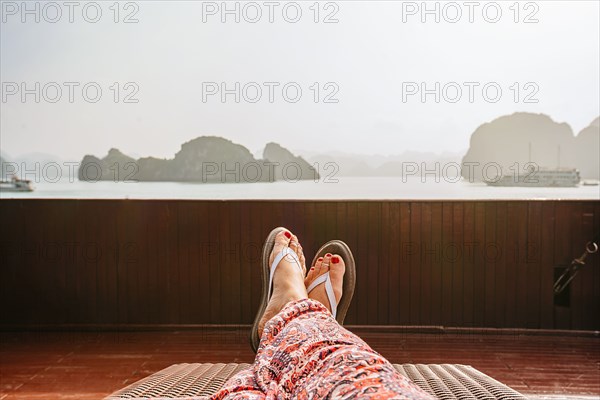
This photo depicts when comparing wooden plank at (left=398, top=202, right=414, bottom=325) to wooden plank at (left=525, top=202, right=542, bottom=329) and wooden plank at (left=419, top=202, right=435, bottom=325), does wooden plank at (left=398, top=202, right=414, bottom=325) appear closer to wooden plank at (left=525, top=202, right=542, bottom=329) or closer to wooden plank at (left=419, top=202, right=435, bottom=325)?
wooden plank at (left=419, top=202, right=435, bottom=325)

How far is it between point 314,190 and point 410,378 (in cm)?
205

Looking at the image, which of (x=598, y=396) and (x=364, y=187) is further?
(x=364, y=187)

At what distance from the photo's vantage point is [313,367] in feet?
2.95

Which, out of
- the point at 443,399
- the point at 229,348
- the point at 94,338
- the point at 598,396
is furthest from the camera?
the point at 94,338

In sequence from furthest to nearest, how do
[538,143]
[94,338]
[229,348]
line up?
[538,143] < [94,338] < [229,348]

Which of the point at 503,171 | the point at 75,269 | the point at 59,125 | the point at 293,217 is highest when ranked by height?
the point at 59,125

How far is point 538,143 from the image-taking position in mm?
3143

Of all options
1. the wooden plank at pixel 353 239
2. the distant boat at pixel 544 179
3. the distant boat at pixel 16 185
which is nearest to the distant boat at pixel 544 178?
the distant boat at pixel 544 179

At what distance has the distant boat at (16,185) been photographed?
3191 millimetres

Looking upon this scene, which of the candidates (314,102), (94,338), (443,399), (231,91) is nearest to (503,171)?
(314,102)

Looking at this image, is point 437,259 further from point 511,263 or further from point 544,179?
point 544,179

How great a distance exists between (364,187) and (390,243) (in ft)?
1.30

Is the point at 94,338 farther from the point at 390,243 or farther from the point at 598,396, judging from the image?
the point at 598,396

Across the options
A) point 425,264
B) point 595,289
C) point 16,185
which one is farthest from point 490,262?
point 16,185
